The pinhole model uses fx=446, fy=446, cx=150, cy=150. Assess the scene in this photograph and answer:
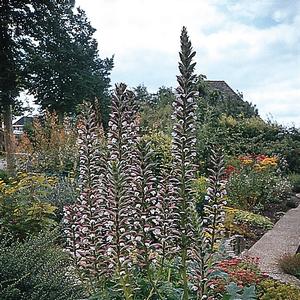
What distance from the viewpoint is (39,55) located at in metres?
18.2

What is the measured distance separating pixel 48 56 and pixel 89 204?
1781 centimetres

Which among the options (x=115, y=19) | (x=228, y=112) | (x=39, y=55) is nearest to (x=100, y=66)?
(x=39, y=55)

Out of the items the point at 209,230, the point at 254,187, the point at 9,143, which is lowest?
the point at 254,187

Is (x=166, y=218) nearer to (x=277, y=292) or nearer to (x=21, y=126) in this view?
(x=277, y=292)

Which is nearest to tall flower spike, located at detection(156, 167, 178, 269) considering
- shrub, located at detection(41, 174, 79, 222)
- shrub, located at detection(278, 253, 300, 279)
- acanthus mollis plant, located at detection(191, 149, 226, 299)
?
acanthus mollis plant, located at detection(191, 149, 226, 299)

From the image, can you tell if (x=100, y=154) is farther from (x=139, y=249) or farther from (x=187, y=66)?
(x=187, y=66)

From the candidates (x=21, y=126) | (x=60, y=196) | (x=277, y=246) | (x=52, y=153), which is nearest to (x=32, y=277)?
(x=277, y=246)

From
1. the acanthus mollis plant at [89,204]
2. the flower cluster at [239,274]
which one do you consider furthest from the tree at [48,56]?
the acanthus mollis plant at [89,204]

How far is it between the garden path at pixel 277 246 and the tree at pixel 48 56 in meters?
11.4

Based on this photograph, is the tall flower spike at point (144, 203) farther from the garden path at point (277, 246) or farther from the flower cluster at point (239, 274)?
the garden path at point (277, 246)

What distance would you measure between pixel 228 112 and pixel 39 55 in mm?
7980

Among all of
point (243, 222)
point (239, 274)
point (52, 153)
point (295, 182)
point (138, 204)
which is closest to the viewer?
point (138, 204)

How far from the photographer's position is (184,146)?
2160 millimetres

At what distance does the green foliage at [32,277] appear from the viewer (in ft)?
9.86
